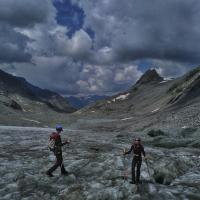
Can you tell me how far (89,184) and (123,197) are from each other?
8.38 feet

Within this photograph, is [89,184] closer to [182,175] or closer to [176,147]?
[182,175]

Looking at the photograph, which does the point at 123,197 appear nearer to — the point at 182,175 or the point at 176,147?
the point at 182,175

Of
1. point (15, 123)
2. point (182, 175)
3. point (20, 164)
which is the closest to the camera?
point (182, 175)

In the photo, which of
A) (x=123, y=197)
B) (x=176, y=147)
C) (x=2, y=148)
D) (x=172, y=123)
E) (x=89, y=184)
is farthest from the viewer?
(x=172, y=123)

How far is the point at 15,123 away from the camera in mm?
85562

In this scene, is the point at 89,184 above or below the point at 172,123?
below

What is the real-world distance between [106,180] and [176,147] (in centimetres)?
1810

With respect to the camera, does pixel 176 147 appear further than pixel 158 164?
Yes

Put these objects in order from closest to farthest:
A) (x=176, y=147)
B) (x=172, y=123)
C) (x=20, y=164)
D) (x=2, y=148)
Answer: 1. (x=20, y=164)
2. (x=2, y=148)
3. (x=176, y=147)
4. (x=172, y=123)

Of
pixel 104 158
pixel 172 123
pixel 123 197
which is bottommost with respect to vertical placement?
pixel 123 197

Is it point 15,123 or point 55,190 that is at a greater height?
point 15,123

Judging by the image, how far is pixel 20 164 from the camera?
25.5m

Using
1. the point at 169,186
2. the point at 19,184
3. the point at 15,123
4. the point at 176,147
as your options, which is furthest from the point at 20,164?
the point at 15,123

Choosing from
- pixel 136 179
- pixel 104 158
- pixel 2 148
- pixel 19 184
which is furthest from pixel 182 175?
pixel 2 148
